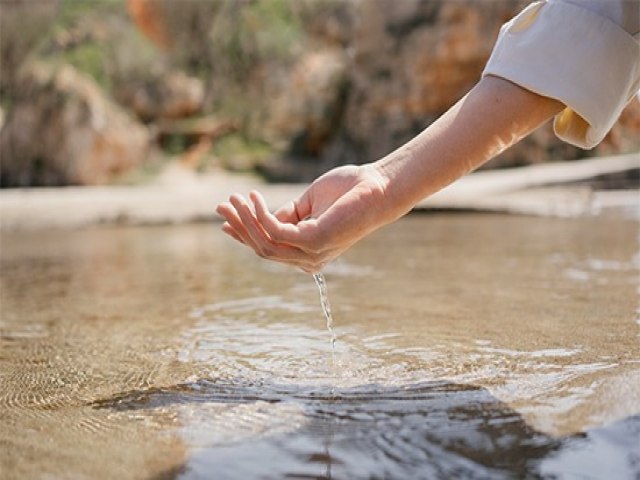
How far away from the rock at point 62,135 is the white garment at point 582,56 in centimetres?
1263

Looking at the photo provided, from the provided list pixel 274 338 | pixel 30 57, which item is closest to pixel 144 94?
pixel 30 57

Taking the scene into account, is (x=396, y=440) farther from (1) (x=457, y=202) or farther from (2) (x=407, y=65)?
(2) (x=407, y=65)

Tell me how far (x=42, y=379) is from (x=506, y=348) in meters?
1.06

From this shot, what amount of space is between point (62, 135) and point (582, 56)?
42.5 ft

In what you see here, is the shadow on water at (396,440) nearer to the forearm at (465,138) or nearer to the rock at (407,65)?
the forearm at (465,138)

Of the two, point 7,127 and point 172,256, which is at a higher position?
point 172,256

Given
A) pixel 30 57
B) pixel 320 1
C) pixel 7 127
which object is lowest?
pixel 7 127

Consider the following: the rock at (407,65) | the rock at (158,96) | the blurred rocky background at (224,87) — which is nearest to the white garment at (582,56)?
the blurred rocky background at (224,87)

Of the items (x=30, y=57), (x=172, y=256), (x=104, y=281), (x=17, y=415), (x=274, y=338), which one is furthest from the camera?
(x=30, y=57)

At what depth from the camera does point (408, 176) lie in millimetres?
1502

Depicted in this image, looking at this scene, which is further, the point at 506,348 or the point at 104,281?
the point at 104,281

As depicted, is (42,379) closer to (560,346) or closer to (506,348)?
(506,348)

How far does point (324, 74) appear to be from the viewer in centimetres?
1627

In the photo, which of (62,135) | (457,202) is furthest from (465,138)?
(62,135)
